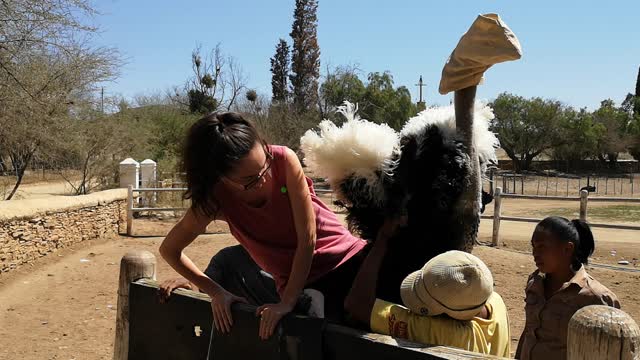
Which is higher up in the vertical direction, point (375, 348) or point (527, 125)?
point (527, 125)

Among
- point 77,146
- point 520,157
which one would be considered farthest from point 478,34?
point 520,157

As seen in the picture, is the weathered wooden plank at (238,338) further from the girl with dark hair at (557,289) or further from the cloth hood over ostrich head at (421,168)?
the girl with dark hair at (557,289)

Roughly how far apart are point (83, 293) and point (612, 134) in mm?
40189

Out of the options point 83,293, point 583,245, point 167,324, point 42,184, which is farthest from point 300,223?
point 42,184

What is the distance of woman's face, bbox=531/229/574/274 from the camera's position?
7.62 feet

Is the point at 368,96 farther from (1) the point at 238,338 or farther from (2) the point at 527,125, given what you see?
(1) the point at 238,338

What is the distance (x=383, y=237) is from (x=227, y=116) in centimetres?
61

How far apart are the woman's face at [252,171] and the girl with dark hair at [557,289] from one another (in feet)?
4.19

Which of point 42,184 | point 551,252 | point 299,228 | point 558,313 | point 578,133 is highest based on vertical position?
point 578,133

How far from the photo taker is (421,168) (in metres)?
1.88

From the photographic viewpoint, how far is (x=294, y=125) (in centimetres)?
2616

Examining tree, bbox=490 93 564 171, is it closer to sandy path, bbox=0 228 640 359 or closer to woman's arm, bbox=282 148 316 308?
sandy path, bbox=0 228 640 359

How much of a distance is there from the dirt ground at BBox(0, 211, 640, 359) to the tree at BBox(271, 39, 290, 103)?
25090 millimetres

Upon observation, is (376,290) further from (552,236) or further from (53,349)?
(53,349)
